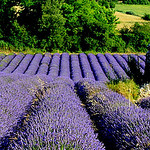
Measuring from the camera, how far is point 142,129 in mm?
2773

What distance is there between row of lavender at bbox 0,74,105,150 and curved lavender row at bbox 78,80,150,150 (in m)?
0.30

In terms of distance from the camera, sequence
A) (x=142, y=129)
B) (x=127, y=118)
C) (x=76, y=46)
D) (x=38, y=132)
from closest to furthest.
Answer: (x=38, y=132) → (x=142, y=129) → (x=127, y=118) → (x=76, y=46)

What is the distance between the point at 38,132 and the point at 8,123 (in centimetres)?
102

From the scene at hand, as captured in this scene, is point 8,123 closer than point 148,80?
Yes

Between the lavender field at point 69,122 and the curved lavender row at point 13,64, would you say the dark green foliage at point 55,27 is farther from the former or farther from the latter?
the lavender field at point 69,122

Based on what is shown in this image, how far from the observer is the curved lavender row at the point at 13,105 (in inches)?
123

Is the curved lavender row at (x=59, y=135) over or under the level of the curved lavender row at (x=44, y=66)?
over

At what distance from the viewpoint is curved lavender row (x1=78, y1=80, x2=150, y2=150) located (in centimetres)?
275

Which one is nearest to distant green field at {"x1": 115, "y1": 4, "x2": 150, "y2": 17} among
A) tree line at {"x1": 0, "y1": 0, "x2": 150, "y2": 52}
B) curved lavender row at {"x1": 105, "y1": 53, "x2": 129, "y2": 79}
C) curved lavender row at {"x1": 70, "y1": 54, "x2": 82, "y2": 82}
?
tree line at {"x1": 0, "y1": 0, "x2": 150, "y2": 52}

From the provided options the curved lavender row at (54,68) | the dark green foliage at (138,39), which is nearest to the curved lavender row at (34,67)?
the curved lavender row at (54,68)

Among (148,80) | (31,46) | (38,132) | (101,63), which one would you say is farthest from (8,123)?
(31,46)

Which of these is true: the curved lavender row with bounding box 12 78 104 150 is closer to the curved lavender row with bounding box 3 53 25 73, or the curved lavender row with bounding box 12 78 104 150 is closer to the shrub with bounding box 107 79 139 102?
the shrub with bounding box 107 79 139 102

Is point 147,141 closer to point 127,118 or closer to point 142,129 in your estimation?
point 142,129

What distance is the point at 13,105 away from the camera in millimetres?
3662
